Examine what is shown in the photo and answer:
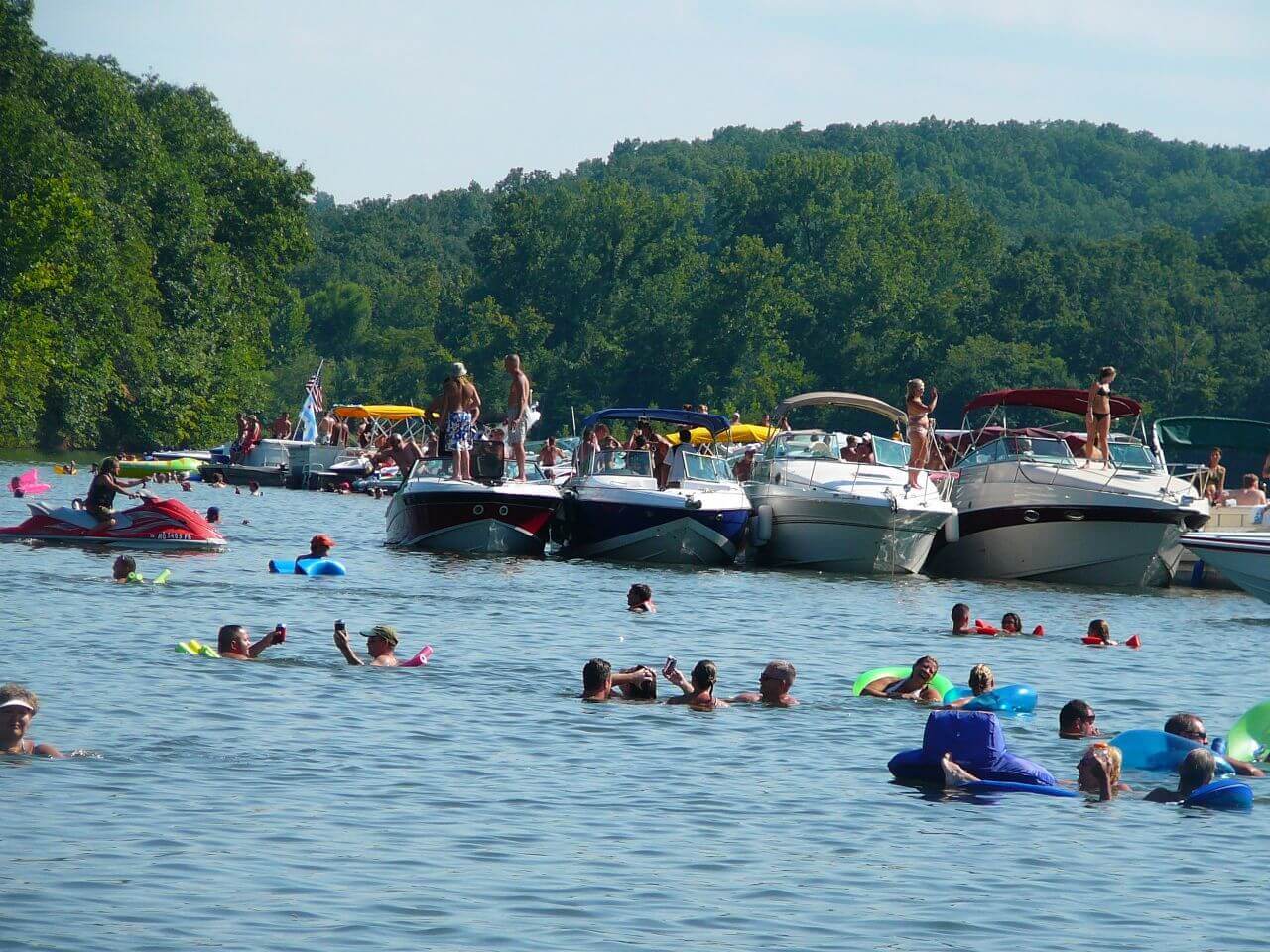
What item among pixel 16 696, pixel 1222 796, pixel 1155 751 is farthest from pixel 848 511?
pixel 16 696

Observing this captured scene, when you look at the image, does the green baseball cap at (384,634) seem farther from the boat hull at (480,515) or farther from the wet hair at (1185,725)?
the boat hull at (480,515)

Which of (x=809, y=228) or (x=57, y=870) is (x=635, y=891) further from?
(x=809, y=228)

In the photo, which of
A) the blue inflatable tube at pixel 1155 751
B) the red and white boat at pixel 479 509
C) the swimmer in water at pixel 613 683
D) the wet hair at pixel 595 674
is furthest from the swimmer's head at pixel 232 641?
the red and white boat at pixel 479 509

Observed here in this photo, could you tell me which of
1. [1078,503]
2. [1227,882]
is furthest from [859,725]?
[1078,503]

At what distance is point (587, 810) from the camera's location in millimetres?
13109

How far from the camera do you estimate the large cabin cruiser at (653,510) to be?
3197cm

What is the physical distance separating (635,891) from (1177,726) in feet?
20.9

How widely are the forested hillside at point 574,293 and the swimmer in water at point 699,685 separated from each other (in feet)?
174

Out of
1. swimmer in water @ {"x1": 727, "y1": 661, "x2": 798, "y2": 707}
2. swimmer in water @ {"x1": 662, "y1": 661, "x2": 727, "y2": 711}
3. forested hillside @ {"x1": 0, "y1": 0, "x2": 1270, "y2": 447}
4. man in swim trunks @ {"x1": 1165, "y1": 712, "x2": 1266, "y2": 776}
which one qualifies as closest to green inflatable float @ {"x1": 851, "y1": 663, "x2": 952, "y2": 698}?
swimmer in water @ {"x1": 727, "y1": 661, "x2": 798, "y2": 707}

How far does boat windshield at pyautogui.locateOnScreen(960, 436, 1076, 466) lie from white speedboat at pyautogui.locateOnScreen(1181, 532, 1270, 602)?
4.93 m

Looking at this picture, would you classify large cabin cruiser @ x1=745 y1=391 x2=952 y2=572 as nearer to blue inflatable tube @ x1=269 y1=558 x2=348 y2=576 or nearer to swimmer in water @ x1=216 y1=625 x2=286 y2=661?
blue inflatable tube @ x1=269 y1=558 x2=348 y2=576

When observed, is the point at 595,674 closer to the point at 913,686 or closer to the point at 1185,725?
the point at 913,686

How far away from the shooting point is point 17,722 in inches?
539

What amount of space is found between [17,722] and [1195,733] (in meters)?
9.28
